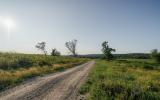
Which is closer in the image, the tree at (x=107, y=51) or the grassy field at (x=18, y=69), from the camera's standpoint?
the grassy field at (x=18, y=69)

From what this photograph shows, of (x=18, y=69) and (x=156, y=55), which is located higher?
(x=156, y=55)

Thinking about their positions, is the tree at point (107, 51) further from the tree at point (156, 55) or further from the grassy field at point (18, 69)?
the grassy field at point (18, 69)

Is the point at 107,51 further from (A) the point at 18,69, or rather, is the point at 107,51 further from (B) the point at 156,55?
(A) the point at 18,69

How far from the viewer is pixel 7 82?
60.7ft

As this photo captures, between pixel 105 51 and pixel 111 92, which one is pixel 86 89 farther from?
pixel 105 51

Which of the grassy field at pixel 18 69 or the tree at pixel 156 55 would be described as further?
the tree at pixel 156 55

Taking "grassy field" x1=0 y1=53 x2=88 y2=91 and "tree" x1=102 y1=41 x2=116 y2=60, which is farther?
"tree" x1=102 y1=41 x2=116 y2=60

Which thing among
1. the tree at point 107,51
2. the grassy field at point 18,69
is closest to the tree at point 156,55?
the tree at point 107,51

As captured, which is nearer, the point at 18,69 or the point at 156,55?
the point at 18,69

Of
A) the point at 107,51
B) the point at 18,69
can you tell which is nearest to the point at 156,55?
the point at 107,51

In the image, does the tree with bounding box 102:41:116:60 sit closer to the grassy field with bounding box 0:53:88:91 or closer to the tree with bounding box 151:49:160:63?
the tree with bounding box 151:49:160:63

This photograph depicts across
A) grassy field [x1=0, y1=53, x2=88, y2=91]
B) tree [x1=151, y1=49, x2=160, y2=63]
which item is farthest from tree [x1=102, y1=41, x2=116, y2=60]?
grassy field [x1=0, y1=53, x2=88, y2=91]

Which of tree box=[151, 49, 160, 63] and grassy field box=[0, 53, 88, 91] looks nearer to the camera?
grassy field box=[0, 53, 88, 91]

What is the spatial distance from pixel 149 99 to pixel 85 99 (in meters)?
3.44
